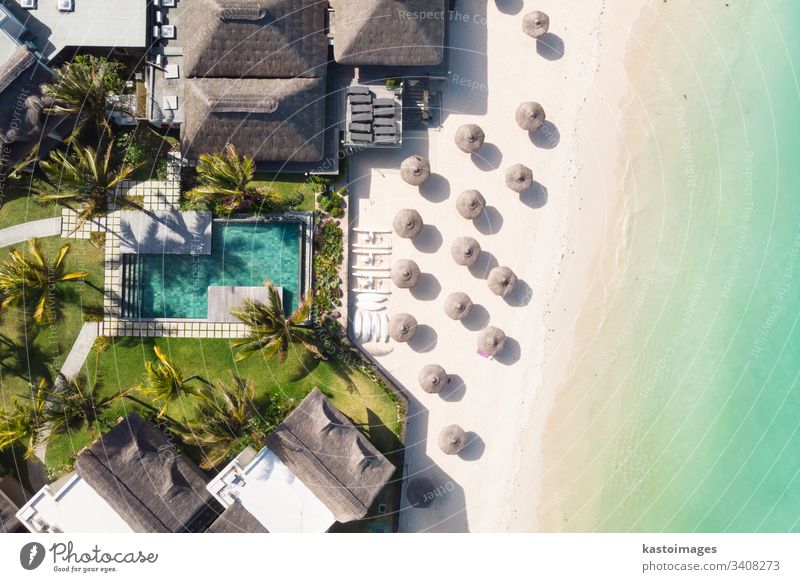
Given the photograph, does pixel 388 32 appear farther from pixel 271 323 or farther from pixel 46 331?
pixel 46 331

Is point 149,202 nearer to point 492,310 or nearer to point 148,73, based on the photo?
point 148,73

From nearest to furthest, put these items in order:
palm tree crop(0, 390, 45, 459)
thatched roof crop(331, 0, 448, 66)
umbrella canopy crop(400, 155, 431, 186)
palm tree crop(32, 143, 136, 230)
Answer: palm tree crop(0, 390, 45, 459) → palm tree crop(32, 143, 136, 230) → thatched roof crop(331, 0, 448, 66) → umbrella canopy crop(400, 155, 431, 186)

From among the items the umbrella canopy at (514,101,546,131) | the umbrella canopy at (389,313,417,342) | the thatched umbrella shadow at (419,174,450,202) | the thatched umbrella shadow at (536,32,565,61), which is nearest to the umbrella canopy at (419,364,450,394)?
the umbrella canopy at (389,313,417,342)

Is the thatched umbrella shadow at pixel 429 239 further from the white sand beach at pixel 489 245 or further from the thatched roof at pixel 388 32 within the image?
the thatched roof at pixel 388 32

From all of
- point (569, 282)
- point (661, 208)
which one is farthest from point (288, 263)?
point (661, 208)

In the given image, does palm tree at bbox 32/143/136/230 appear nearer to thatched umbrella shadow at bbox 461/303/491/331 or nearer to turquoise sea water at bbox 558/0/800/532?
thatched umbrella shadow at bbox 461/303/491/331

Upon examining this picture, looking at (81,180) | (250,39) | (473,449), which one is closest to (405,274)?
(473,449)
